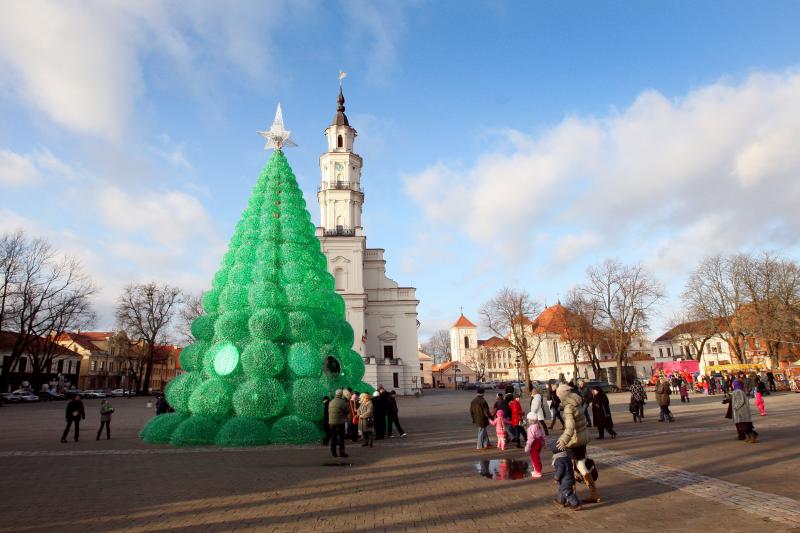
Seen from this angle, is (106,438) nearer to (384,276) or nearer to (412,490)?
(412,490)

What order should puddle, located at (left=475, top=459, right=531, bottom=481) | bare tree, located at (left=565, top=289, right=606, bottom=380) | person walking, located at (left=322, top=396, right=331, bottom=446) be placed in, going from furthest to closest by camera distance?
1. bare tree, located at (left=565, top=289, right=606, bottom=380)
2. person walking, located at (left=322, top=396, right=331, bottom=446)
3. puddle, located at (left=475, top=459, right=531, bottom=481)

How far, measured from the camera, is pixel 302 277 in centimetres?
1576

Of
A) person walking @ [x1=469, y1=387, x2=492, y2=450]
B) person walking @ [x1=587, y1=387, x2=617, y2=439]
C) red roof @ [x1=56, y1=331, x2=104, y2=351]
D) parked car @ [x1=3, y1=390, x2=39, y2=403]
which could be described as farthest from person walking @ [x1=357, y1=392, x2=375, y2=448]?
red roof @ [x1=56, y1=331, x2=104, y2=351]

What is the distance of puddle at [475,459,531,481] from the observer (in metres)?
9.19

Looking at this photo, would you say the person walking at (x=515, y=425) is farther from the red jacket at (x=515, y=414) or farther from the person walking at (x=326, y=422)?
the person walking at (x=326, y=422)

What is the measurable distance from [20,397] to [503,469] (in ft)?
184

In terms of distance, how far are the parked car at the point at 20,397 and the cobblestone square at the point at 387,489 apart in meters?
42.9

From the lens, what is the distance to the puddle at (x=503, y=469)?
919 cm

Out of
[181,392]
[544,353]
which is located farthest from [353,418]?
[544,353]

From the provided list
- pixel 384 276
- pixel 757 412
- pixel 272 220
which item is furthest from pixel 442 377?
pixel 272 220

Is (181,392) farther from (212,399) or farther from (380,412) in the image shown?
(380,412)

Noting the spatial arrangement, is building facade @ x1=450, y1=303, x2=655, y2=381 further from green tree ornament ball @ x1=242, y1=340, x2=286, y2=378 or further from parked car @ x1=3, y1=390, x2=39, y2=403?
parked car @ x1=3, y1=390, x2=39, y2=403

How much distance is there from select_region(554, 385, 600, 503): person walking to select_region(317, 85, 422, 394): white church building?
44146 millimetres

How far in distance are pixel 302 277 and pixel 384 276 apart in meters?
41.3
